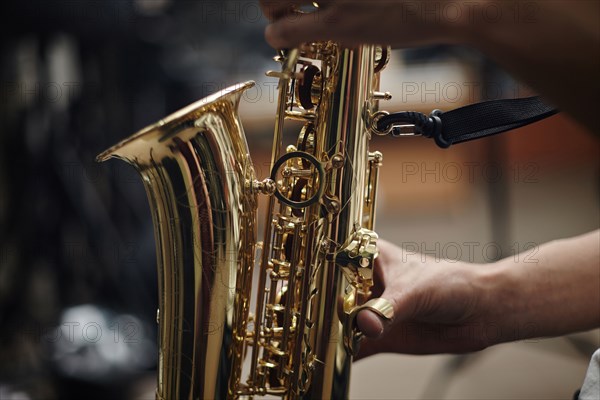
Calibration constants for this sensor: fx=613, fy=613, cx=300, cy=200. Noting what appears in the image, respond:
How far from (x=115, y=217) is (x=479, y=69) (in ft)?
4.96

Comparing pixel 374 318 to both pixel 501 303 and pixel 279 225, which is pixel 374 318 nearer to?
pixel 279 225

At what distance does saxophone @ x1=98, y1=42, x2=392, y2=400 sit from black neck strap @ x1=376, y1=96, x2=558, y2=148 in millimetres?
57

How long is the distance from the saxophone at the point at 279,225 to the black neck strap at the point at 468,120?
57mm

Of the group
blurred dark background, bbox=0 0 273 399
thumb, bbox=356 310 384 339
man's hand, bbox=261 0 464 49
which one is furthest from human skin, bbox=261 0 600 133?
blurred dark background, bbox=0 0 273 399

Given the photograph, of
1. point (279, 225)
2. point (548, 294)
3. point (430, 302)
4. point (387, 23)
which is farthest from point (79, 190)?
point (387, 23)

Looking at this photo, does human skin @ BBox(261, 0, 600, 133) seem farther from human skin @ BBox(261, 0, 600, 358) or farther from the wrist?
the wrist

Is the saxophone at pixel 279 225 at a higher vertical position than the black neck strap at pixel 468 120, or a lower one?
lower

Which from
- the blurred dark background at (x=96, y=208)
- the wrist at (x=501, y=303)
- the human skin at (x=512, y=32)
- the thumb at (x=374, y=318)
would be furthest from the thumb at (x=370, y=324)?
the blurred dark background at (x=96, y=208)

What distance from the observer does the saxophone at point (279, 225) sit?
838mm

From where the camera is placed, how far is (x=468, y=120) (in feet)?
2.80

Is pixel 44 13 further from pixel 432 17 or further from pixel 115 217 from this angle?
pixel 432 17

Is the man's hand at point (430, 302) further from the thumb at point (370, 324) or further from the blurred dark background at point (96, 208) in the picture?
the blurred dark background at point (96, 208)

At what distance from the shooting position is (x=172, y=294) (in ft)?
2.87

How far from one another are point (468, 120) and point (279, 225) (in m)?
0.31
